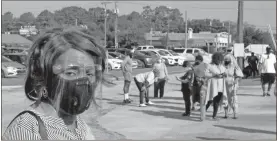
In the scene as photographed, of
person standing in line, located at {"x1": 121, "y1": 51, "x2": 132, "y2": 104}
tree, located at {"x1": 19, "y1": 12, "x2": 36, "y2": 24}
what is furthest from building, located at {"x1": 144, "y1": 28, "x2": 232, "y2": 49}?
tree, located at {"x1": 19, "y1": 12, "x2": 36, "y2": 24}

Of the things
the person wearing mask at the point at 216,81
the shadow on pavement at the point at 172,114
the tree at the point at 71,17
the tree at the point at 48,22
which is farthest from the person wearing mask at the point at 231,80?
the tree at the point at 48,22

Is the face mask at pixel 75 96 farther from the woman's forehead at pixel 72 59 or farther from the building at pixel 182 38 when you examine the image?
the building at pixel 182 38

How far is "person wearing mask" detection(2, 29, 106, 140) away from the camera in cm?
182

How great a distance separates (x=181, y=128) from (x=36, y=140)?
26.6 feet

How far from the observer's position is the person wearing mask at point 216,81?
1055 centimetres

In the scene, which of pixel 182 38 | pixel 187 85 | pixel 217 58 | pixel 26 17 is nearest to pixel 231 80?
pixel 217 58

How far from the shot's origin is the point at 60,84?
1925 mm

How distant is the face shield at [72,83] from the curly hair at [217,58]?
8.70 m

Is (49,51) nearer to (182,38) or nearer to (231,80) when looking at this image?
(231,80)

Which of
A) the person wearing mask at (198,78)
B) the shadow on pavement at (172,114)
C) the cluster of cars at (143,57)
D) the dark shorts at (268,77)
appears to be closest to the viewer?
the person wearing mask at (198,78)

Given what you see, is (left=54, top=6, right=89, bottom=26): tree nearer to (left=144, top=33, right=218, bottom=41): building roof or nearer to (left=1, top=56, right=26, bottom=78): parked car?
(left=1, top=56, right=26, bottom=78): parked car

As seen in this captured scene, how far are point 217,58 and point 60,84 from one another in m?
8.86

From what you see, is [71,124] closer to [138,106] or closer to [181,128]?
[181,128]

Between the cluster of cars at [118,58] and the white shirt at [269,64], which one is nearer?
the white shirt at [269,64]
